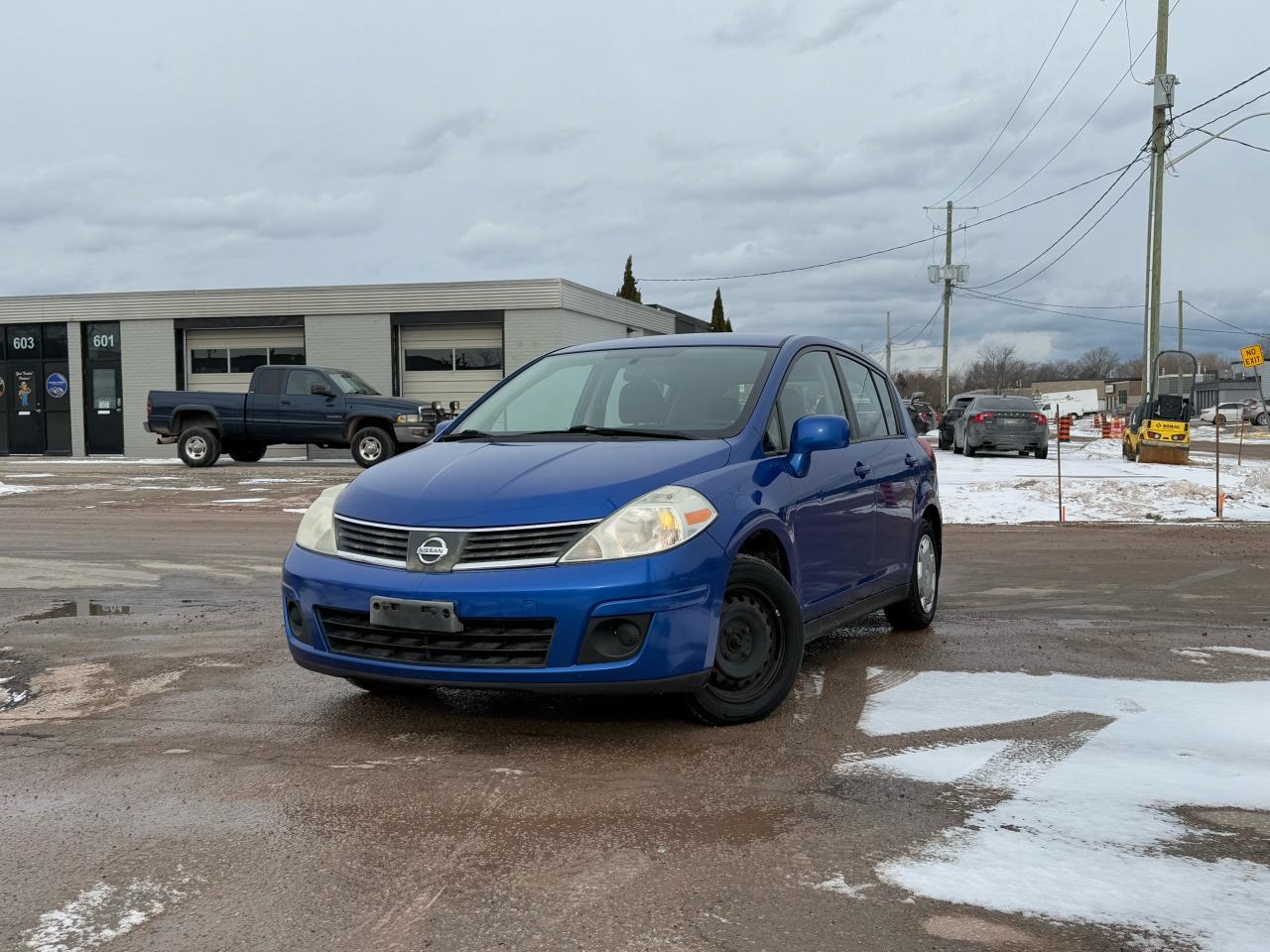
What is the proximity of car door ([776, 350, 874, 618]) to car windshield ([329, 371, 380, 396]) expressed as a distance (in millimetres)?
19340

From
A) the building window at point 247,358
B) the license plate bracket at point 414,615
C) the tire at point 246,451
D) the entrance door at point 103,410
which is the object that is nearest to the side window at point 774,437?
the license plate bracket at point 414,615

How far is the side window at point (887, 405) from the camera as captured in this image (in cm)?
695

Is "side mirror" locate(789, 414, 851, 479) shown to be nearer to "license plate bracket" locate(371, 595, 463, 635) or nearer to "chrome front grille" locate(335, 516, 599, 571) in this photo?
"chrome front grille" locate(335, 516, 599, 571)

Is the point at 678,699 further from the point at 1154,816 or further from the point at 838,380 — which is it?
the point at 838,380

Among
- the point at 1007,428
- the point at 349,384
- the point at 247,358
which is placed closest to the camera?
the point at 349,384

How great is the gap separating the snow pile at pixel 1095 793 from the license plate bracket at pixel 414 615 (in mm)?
1484

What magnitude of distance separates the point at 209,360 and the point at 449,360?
7.42m

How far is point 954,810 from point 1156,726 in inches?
56.9

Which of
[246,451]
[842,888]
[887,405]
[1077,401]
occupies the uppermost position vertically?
[1077,401]

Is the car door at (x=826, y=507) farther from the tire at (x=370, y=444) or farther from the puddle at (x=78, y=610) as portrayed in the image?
the tire at (x=370, y=444)

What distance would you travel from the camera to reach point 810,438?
5281 mm

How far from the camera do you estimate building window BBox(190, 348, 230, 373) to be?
36.2 metres

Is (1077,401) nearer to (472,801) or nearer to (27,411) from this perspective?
(27,411)

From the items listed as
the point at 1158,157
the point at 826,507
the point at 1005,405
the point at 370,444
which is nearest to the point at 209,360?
the point at 370,444
